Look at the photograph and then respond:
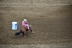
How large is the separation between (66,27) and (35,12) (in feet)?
1.28

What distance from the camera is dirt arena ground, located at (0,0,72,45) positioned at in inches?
59.0

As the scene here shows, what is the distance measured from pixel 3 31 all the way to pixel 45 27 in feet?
1.38

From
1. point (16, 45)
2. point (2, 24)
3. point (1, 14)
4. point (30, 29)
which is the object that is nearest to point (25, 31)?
point (30, 29)

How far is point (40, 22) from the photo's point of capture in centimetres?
166

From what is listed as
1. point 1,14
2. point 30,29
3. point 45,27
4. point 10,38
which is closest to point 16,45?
point 10,38

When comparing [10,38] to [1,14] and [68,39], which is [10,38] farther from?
[68,39]

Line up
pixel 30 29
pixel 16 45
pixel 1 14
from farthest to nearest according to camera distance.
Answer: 1. pixel 1 14
2. pixel 30 29
3. pixel 16 45

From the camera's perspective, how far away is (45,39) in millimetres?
1504

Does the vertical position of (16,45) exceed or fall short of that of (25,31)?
it falls short

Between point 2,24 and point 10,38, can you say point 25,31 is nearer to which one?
point 10,38

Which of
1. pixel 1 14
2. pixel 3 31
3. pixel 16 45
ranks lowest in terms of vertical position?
pixel 16 45

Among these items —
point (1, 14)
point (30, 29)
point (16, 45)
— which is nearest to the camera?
point (16, 45)

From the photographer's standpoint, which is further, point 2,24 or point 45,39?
point 2,24

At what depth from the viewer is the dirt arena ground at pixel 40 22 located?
1.50 metres
